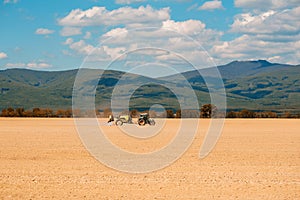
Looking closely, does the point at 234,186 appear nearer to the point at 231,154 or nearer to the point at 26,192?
the point at 26,192

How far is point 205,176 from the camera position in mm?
17031

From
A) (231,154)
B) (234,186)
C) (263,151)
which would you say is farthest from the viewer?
(263,151)

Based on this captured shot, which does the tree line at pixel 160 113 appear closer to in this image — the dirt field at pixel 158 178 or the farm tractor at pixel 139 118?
the farm tractor at pixel 139 118

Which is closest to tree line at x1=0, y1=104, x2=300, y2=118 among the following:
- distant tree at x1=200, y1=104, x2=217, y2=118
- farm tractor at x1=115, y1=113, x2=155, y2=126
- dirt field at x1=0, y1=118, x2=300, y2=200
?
distant tree at x1=200, y1=104, x2=217, y2=118

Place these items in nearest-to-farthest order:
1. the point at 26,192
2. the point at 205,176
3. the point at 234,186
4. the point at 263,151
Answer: the point at 26,192 < the point at 234,186 < the point at 205,176 < the point at 263,151

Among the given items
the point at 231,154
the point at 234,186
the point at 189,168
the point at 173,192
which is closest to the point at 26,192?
the point at 173,192

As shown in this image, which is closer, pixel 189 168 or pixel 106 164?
pixel 189 168

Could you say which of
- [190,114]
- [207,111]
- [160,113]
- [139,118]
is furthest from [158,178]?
[190,114]

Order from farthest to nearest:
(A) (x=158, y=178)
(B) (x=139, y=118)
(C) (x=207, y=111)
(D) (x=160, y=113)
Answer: (D) (x=160, y=113) < (C) (x=207, y=111) < (B) (x=139, y=118) < (A) (x=158, y=178)

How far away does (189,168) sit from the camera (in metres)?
19.2

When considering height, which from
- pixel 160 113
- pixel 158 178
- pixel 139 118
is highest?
pixel 160 113

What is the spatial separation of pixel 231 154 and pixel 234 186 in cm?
984

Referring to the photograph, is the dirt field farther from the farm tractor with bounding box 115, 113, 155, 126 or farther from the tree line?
the tree line

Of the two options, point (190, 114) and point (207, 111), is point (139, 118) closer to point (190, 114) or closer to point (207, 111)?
point (207, 111)
